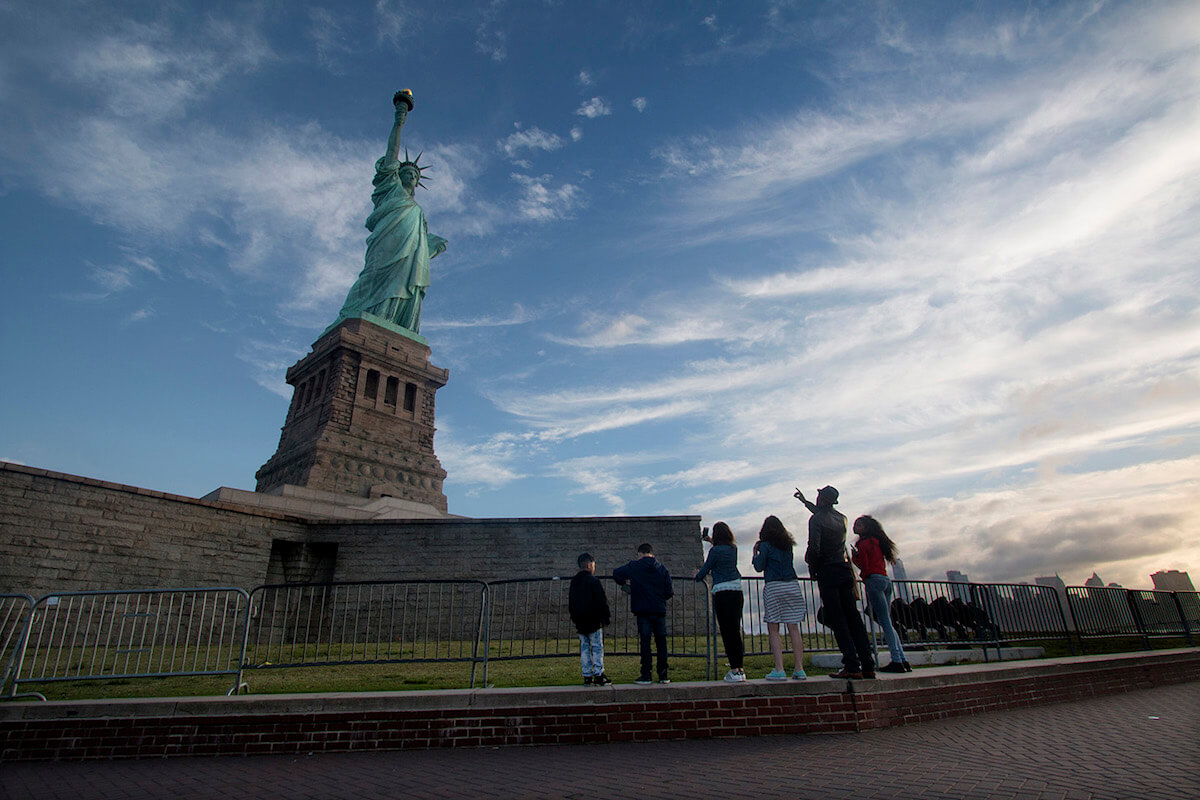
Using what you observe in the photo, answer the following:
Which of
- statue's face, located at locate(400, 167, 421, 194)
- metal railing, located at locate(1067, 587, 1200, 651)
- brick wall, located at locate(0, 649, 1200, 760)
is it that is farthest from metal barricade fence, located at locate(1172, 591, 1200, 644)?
statue's face, located at locate(400, 167, 421, 194)

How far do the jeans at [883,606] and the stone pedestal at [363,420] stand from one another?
22.1 metres

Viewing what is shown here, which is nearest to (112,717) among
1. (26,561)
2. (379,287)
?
(26,561)

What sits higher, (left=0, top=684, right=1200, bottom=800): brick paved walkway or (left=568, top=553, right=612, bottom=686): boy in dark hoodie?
(left=568, top=553, right=612, bottom=686): boy in dark hoodie

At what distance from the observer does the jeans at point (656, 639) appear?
654 cm

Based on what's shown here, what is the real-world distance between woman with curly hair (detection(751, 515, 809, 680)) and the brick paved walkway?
35.6 inches

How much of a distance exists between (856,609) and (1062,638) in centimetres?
722

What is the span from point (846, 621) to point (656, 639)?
194 cm

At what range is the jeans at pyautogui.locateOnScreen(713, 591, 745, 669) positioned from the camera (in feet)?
21.7

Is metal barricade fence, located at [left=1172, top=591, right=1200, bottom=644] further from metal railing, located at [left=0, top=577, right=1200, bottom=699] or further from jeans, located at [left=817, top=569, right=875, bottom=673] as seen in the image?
jeans, located at [left=817, top=569, right=875, bottom=673]

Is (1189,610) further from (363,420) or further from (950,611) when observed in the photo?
(363,420)

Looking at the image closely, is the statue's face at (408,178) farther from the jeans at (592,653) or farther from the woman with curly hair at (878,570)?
the woman with curly hair at (878,570)

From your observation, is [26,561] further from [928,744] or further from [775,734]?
[928,744]

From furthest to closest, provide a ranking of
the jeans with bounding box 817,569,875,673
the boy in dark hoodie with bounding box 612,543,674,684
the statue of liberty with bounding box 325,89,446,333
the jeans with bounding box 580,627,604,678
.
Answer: the statue of liberty with bounding box 325,89,446,333 → the boy in dark hoodie with bounding box 612,543,674,684 → the jeans with bounding box 580,627,604,678 → the jeans with bounding box 817,569,875,673

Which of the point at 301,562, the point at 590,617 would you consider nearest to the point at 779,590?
the point at 590,617
